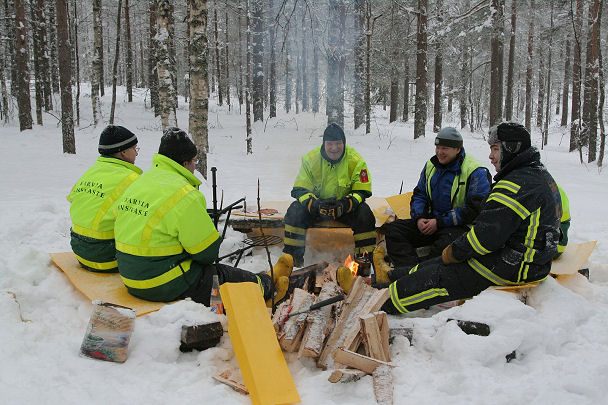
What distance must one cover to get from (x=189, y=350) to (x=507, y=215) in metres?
2.36

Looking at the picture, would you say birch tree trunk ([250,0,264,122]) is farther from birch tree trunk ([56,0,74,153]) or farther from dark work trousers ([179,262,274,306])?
dark work trousers ([179,262,274,306])

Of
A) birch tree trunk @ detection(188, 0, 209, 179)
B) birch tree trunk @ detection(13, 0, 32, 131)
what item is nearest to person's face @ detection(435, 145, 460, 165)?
birch tree trunk @ detection(188, 0, 209, 179)

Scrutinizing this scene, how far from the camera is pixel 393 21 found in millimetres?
21219

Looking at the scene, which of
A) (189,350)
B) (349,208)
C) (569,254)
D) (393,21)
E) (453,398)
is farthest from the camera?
(393,21)

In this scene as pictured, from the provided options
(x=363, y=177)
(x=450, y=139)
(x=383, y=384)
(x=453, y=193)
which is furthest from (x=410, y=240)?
(x=383, y=384)

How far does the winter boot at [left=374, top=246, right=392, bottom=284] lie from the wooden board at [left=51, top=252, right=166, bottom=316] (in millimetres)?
1966

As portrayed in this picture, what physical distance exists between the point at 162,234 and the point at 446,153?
9.36ft

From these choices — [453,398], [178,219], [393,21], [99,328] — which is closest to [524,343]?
[453,398]

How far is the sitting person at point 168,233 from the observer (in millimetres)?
3066

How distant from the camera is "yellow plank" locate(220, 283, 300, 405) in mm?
2365

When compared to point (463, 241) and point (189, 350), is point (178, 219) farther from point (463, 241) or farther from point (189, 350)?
point (463, 241)

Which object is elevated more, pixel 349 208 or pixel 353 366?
pixel 349 208

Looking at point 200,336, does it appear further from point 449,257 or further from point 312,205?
point 312,205

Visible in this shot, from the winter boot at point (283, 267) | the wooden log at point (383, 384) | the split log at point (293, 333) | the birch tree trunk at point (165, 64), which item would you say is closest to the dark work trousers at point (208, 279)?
the winter boot at point (283, 267)
